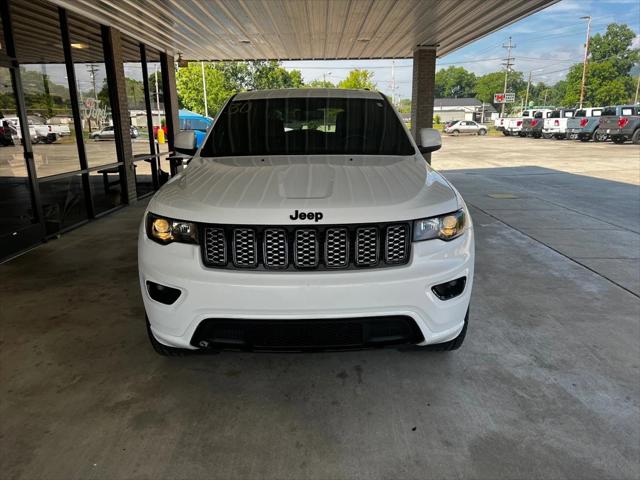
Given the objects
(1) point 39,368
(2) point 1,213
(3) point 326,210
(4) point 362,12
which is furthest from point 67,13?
(3) point 326,210

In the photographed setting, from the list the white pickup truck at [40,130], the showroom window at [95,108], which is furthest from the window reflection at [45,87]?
the showroom window at [95,108]

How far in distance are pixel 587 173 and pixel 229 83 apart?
47.7 metres

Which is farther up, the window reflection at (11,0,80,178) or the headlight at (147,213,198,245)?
the window reflection at (11,0,80,178)

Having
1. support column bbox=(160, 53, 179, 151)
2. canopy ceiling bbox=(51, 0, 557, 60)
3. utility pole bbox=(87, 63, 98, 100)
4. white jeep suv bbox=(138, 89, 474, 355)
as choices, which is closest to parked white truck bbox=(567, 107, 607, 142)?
canopy ceiling bbox=(51, 0, 557, 60)

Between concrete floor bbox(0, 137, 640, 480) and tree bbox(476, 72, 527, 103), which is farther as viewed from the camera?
tree bbox(476, 72, 527, 103)

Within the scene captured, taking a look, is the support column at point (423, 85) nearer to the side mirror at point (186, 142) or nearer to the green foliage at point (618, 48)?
the side mirror at point (186, 142)

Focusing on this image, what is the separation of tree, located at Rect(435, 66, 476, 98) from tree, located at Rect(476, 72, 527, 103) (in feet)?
11.3

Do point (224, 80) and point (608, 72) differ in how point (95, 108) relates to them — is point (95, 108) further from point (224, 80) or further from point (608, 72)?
point (608, 72)

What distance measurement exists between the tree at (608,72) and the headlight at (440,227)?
77.6 m

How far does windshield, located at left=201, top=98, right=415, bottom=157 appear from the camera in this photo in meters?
3.37

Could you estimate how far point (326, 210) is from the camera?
2.22 meters

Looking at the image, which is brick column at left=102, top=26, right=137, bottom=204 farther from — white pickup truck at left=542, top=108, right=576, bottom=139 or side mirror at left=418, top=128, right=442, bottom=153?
white pickup truck at left=542, top=108, right=576, bottom=139

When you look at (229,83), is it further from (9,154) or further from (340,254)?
(340,254)

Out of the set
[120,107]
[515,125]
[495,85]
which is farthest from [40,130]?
[495,85]
